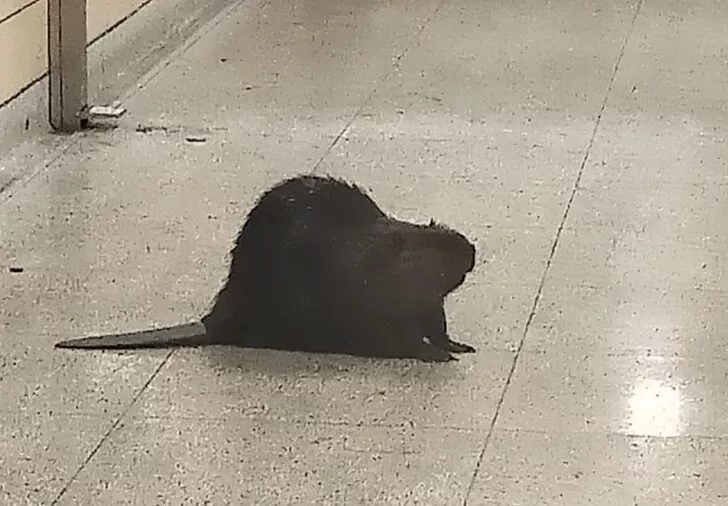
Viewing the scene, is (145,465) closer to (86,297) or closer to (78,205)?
(86,297)

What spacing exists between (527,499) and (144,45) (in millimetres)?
3115

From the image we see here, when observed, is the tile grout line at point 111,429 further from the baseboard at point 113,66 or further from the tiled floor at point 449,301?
the baseboard at point 113,66

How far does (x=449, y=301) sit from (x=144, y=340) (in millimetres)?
628

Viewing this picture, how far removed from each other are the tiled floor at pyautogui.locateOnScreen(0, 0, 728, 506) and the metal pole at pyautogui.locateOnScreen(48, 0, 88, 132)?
4.2 inches

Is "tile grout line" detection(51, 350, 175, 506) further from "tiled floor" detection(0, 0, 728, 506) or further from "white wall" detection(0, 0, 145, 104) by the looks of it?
"white wall" detection(0, 0, 145, 104)

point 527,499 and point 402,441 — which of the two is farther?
point 402,441

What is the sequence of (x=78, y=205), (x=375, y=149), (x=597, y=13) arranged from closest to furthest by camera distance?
1. (x=78, y=205)
2. (x=375, y=149)
3. (x=597, y=13)

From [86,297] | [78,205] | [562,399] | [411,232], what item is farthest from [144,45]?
[562,399]

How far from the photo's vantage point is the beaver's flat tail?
2963mm

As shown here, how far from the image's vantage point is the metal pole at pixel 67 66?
172 inches

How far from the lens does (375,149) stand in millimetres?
4277

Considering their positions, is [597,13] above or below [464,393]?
below

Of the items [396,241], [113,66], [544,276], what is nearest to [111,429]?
[396,241]

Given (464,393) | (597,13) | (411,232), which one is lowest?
(597,13)
